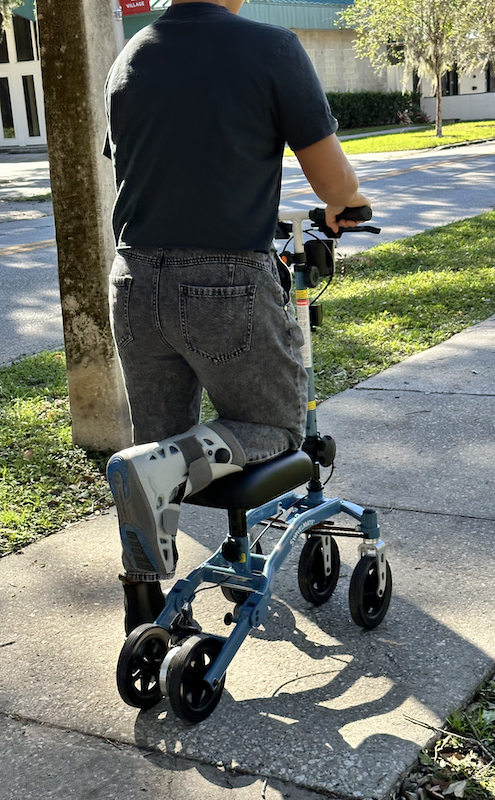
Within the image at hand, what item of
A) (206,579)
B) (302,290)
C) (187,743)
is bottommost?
(187,743)

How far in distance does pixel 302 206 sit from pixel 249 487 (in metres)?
11.9

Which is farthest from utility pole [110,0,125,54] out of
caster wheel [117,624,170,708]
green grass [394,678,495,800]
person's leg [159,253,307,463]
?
green grass [394,678,495,800]

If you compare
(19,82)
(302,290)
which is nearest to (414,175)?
(302,290)

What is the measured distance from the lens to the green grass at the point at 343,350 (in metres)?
4.21

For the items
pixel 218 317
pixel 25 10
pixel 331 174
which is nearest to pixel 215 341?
pixel 218 317

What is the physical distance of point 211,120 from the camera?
229 cm

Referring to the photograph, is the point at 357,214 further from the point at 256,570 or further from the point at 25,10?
the point at 25,10

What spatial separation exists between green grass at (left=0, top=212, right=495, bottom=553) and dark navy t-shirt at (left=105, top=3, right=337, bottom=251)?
191 cm

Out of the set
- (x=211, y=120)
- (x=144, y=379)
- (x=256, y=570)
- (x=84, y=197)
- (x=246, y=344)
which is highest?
(x=211, y=120)

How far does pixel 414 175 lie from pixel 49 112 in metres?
14.7

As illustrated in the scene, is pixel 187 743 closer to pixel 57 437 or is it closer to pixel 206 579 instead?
pixel 206 579

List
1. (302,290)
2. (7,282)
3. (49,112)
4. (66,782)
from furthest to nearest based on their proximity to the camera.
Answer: (7,282)
(49,112)
(302,290)
(66,782)

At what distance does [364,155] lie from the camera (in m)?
25.1

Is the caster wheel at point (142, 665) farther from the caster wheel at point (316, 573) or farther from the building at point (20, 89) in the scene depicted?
the building at point (20, 89)
